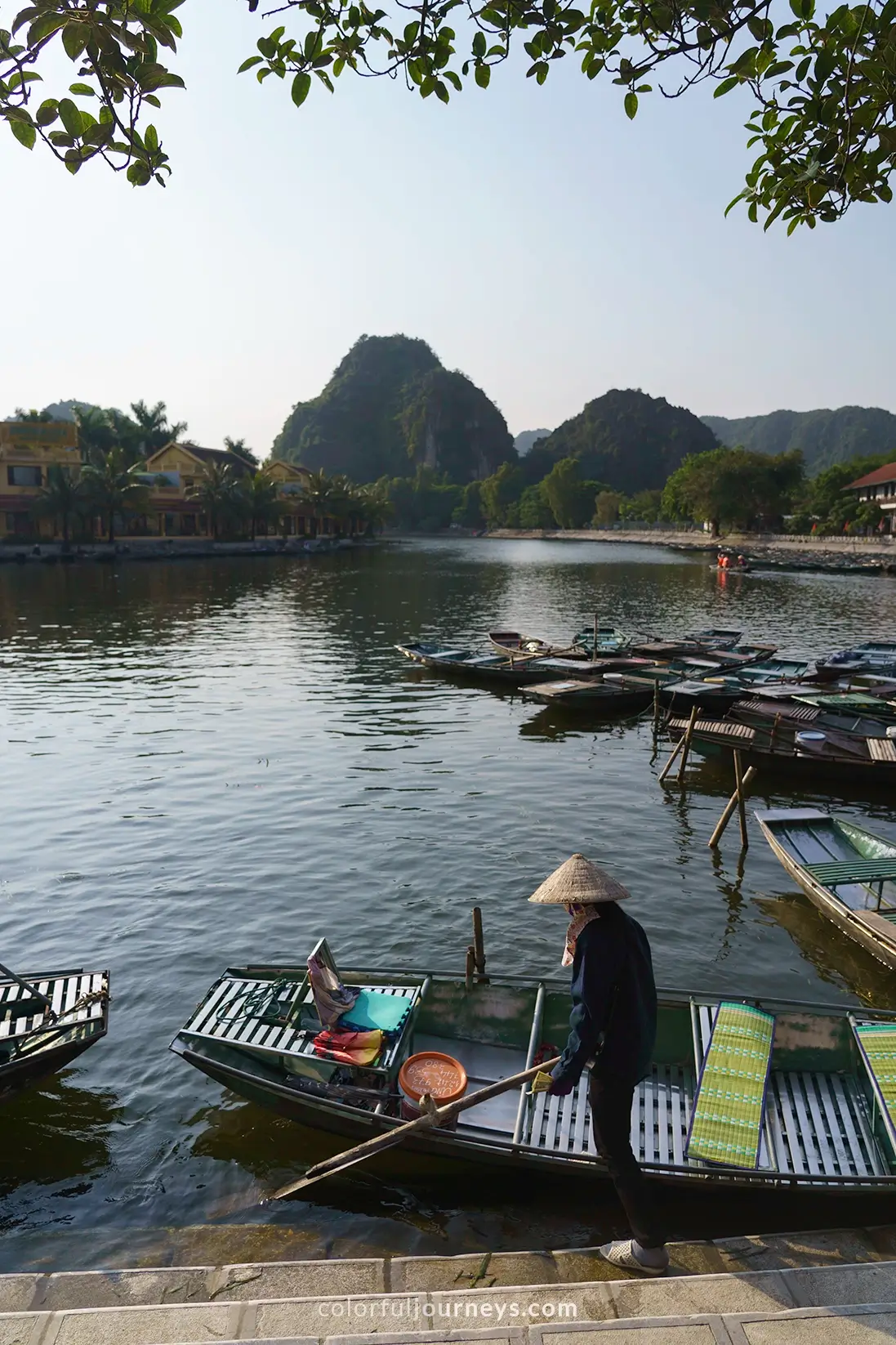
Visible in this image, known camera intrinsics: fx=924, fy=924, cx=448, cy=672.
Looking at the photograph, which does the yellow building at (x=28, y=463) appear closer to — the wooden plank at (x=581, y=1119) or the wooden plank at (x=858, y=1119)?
the wooden plank at (x=581, y=1119)

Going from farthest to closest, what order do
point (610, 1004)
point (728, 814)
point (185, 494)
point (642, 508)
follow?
point (642, 508) < point (185, 494) < point (728, 814) < point (610, 1004)

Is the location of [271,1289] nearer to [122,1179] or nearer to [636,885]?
[122,1179]

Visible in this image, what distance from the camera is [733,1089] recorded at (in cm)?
764

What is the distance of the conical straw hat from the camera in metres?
5.82

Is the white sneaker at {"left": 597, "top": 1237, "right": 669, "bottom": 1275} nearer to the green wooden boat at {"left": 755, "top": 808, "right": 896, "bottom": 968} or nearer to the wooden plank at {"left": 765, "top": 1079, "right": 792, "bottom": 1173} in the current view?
the wooden plank at {"left": 765, "top": 1079, "right": 792, "bottom": 1173}

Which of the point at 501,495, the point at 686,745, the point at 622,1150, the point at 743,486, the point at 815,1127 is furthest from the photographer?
the point at 501,495

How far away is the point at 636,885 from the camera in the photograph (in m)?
14.4

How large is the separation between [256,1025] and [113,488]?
7955 centimetres

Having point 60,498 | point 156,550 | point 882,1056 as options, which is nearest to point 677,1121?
point 882,1056

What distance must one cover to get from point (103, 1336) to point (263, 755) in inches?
663

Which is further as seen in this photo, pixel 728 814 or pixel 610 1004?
pixel 728 814

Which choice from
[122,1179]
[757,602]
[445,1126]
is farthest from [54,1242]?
[757,602]

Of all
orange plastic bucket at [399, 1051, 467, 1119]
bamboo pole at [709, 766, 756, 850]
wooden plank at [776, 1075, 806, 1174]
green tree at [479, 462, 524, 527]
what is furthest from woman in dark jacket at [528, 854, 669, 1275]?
green tree at [479, 462, 524, 527]

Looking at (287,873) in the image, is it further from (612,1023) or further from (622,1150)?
(612,1023)
